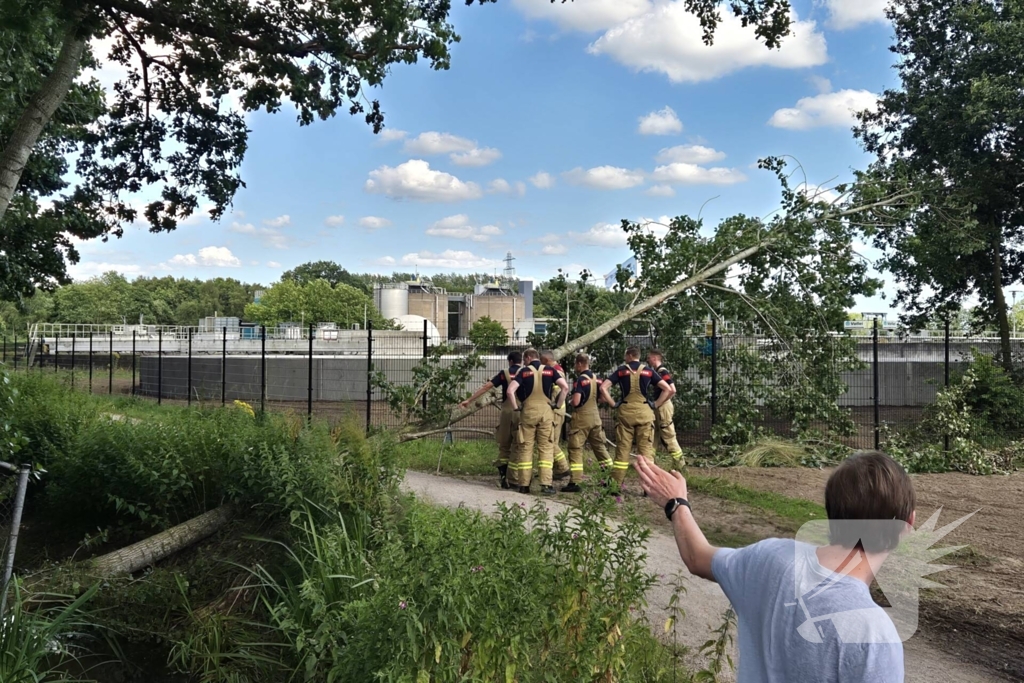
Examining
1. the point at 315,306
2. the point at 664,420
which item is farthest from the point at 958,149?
the point at 315,306

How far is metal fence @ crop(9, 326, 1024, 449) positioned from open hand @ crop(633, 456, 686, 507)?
4.53m

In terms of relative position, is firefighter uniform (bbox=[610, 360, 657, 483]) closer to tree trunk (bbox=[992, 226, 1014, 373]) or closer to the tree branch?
the tree branch

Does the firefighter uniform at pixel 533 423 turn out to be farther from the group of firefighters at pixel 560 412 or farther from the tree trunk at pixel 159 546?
the tree trunk at pixel 159 546

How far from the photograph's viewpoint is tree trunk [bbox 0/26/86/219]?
6906mm

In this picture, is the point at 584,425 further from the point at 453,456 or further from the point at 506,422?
the point at 453,456

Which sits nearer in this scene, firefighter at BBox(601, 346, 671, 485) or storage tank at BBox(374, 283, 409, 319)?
firefighter at BBox(601, 346, 671, 485)

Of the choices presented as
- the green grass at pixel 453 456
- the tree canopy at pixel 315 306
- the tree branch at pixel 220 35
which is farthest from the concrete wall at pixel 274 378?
the tree canopy at pixel 315 306

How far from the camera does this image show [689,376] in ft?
40.9

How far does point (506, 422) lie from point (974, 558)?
5.10 meters

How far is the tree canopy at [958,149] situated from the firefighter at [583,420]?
606 centimetres

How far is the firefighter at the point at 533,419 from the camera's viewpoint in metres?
8.88

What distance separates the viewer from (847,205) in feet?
39.3

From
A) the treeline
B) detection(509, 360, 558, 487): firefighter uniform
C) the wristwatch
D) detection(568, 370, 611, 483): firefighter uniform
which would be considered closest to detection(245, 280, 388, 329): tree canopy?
the treeline

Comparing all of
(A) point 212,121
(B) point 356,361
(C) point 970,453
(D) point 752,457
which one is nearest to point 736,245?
(D) point 752,457
